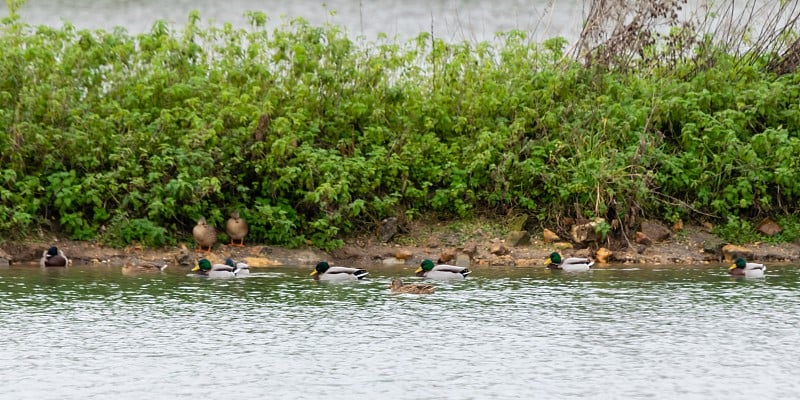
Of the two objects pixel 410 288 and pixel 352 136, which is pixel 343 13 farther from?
pixel 410 288

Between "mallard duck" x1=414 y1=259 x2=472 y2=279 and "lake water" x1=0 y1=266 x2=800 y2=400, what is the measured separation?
521mm

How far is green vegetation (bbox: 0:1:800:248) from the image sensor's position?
2008cm

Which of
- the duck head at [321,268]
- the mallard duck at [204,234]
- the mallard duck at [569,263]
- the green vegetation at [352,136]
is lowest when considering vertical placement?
the mallard duck at [569,263]

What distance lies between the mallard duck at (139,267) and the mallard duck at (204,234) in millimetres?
948

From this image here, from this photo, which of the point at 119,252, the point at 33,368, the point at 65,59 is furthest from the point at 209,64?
the point at 33,368

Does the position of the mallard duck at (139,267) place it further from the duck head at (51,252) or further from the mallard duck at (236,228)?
the mallard duck at (236,228)

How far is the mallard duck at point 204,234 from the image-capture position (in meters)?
20.0

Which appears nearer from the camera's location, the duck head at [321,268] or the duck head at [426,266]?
the duck head at [321,268]

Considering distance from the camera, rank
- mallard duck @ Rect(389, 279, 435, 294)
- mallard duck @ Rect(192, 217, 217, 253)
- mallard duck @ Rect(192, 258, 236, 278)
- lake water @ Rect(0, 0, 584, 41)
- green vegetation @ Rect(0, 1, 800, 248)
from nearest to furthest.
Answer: mallard duck @ Rect(389, 279, 435, 294)
mallard duck @ Rect(192, 258, 236, 278)
mallard duck @ Rect(192, 217, 217, 253)
green vegetation @ Rect(0, 1, 800, 248)
lake water @ Rect(0, 0, 584, 41)

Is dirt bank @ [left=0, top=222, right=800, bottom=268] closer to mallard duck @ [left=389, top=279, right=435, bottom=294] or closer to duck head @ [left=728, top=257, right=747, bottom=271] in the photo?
duck head @ [left=728, top=257, right=747, bottom=271]

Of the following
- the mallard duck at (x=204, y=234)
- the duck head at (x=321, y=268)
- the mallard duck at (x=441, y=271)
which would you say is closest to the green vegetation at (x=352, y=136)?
the mallard duck at (x=204, y=234)

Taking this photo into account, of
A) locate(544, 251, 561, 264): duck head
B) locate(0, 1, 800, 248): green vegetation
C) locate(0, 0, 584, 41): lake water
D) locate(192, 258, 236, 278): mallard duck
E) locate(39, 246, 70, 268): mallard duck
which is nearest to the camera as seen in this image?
locate(192, 258, 236, 278): mallard duck

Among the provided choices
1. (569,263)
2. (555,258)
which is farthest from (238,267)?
(569,263)

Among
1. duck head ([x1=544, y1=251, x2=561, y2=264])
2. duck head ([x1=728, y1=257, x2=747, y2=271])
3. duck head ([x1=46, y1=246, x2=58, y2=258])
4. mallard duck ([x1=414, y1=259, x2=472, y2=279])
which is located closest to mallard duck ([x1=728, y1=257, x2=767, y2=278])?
duck head ([x1=728, y1=257, x2=747, y2=271])
